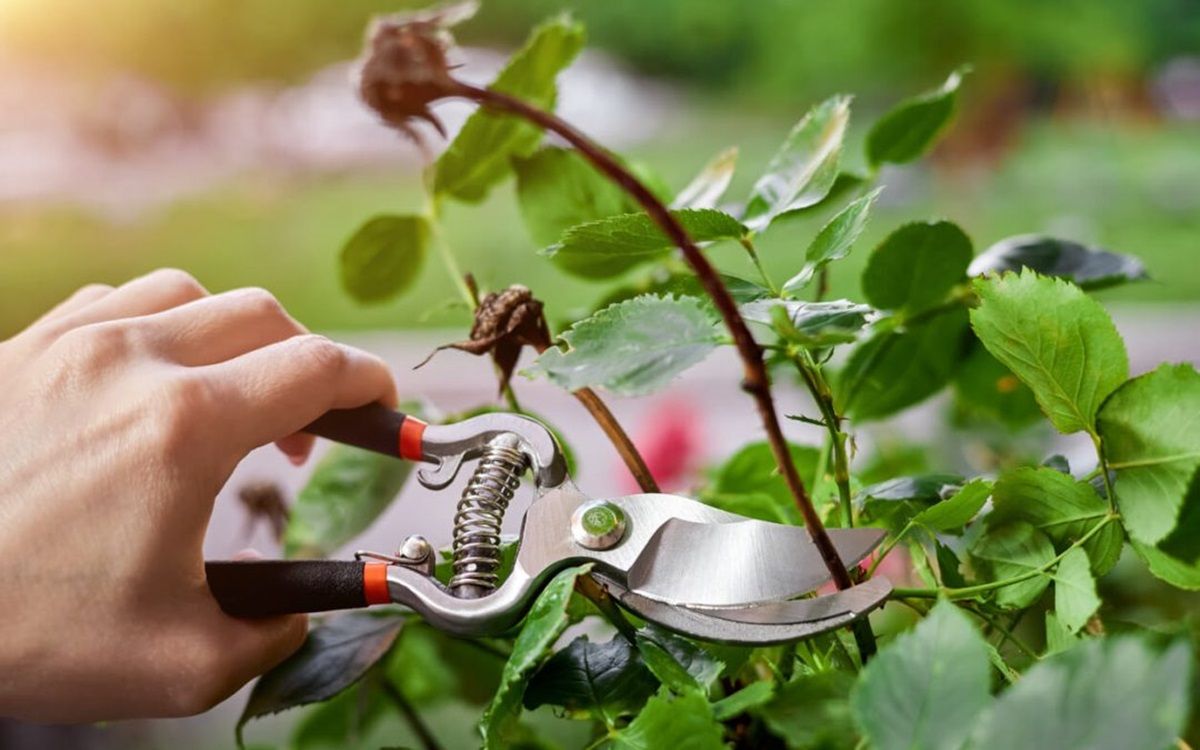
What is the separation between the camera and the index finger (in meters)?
0.28

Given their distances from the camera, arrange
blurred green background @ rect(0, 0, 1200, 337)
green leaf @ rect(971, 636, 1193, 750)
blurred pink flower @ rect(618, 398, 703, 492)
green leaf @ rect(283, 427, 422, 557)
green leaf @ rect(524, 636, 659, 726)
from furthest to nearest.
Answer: blurred green background @ rect(0, 0, 1200, 337), blurred pink flower @ rect(618, 398, 703, 492), green leaf @ rect(283, 427, 422, 557), green leaf @ rect(524, 636, 659, 726), green leaf @ rect(971, 636, 1193, 750)

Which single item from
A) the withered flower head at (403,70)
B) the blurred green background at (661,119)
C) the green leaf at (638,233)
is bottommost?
the blurred green background at (661,119)

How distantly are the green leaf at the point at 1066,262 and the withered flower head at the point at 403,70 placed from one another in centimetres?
21

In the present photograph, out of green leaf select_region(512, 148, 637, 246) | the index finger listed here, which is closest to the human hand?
the index finger

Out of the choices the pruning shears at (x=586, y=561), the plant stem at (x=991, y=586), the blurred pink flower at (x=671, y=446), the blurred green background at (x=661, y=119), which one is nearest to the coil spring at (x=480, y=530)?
the pruning shears at (x=586, y=561)

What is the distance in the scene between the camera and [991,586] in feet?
0.85

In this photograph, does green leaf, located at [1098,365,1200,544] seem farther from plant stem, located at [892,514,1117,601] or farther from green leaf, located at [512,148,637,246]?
green leaf, located at [512,148,637,246]

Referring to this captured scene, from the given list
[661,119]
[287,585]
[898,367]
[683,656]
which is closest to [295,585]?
[287,585]

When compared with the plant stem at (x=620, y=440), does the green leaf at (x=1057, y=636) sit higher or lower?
lower

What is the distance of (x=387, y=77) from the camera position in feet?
0.72

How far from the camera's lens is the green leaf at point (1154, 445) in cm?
25

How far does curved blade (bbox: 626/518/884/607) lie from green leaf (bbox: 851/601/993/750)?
5 centimetres

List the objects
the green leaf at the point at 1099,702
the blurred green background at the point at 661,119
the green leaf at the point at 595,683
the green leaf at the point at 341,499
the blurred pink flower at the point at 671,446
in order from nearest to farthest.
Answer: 1. the green leaf at the point at 1099,702
2. the green leaf at the point at 595,683
3. the green leaf at the point at 341,499
4. the blurred pink flower at the point at 671,446
5. the blurred green background at the point at 661,119

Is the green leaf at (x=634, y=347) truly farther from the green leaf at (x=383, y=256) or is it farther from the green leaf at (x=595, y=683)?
the green leaf at (x=383, y=256)
